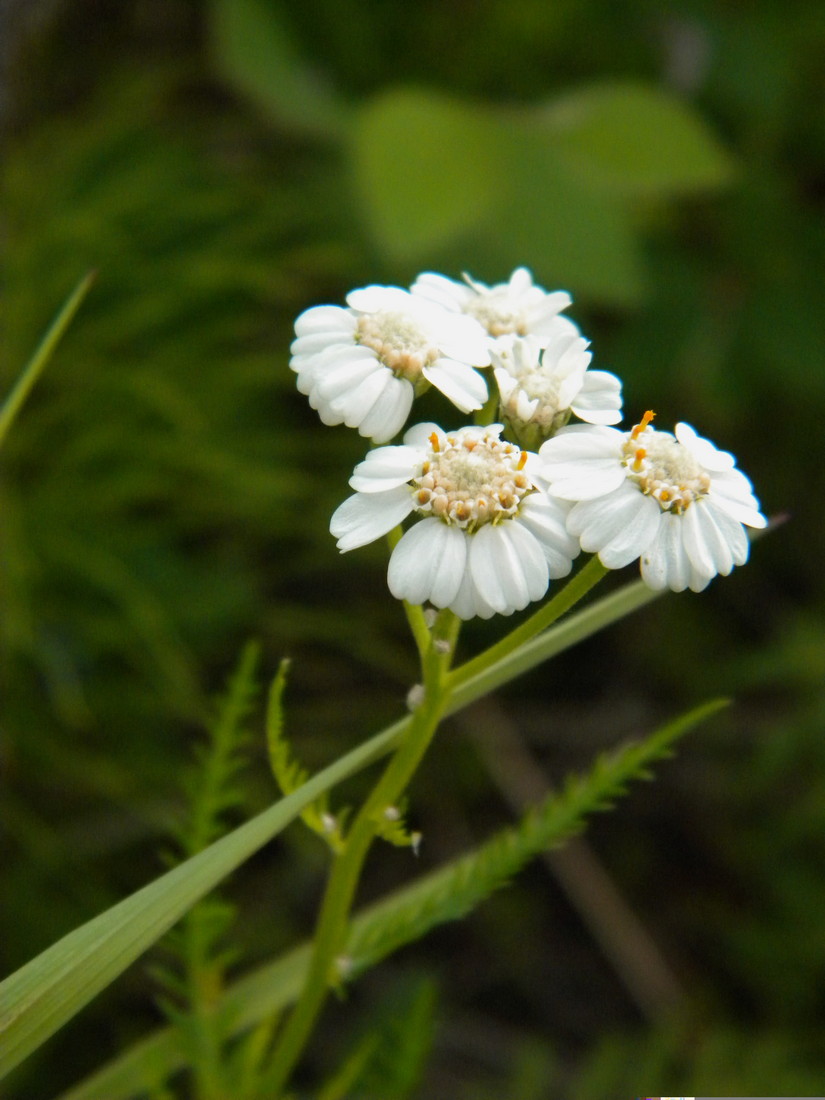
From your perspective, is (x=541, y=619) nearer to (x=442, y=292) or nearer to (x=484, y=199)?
(x=442, y=292)

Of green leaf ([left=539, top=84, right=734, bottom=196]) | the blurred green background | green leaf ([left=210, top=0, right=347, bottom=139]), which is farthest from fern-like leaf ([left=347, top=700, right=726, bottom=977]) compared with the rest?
green leaf ([left=210, top=0, right=347, bottom=139])

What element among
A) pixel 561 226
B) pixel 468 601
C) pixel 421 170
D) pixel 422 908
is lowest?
pixel 422 908

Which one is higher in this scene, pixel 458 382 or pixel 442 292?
pixel 442 292

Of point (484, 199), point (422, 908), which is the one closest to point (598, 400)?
point (422, 908)

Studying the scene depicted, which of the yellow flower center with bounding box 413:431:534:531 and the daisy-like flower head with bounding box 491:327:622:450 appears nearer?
the yellow flower center with bounding box 413:431:534:531

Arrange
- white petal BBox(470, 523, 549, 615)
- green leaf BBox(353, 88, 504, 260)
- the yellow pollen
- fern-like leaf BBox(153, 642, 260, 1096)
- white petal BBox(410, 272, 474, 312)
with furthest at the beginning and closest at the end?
green leaf BBox(353, 88, 504, 260) → fern-like leaf BBox(153, 642, 260, 1096) → white petal BBox(410, 272, 474, 312) → the yellow pollen → white petal BBox(470, 523, 549, 615)

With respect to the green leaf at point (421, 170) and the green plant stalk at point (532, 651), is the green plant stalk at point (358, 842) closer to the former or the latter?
the green plant stalk at point (532, 651)

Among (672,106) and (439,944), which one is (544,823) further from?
(672,106)

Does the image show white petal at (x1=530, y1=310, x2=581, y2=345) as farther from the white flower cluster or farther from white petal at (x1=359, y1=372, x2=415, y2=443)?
white petal at (x1=359, y1=372, x2=415, y2=443)
